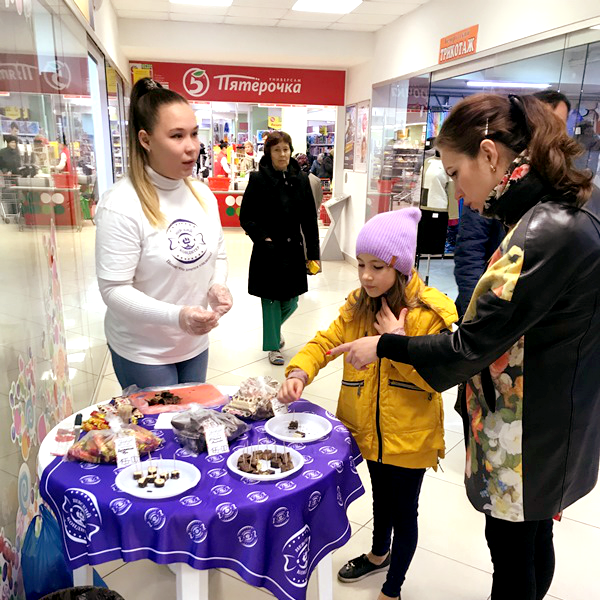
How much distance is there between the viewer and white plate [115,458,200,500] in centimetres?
133

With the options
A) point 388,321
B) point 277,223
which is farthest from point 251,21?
point 388,321

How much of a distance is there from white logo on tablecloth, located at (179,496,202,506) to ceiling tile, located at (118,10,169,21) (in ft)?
23.9

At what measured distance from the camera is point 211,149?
13852 mm

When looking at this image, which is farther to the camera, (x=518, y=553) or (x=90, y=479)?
(x=518, y=553)

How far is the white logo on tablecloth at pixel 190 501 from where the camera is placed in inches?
51.7

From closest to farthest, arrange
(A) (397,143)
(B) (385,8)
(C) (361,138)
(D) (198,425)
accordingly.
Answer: (D) (198,425) < (B) (385,8) < (A) (397,143) < (C) (361,138)

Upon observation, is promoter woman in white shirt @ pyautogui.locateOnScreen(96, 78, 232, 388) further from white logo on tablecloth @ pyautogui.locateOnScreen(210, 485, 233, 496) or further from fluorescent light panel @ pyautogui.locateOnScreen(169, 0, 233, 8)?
A: fluorescent light panel @ pyautogui.locateOnScreen(169, 0, 233, 8)

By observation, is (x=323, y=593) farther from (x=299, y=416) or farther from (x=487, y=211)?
(x=487, y=211)

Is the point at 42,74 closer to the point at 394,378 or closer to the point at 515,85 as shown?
the point at 394,378

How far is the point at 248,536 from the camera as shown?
4.31ft

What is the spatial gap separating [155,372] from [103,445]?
547 mm

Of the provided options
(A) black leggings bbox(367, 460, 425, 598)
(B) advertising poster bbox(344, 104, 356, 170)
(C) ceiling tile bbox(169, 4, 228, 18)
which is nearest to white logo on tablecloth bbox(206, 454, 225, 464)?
(A) black leggings bbox(367, 460, 425, 598)

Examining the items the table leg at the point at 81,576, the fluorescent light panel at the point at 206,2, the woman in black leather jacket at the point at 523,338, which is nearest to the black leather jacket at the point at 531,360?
the woman in black leather jacket at the point at 523,338

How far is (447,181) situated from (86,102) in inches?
159
